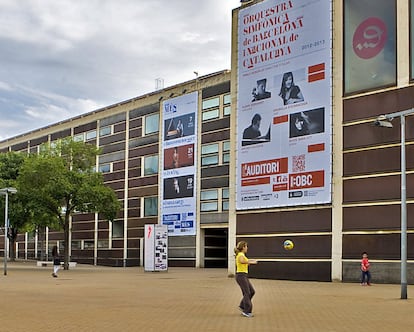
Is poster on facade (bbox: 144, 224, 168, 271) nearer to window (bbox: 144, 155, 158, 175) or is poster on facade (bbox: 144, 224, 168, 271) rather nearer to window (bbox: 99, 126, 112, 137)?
window (bbox: 144, 155, 158, 175)

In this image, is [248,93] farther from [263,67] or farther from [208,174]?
[208,174]

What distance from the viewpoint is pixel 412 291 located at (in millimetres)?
26188

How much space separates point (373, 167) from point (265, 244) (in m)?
8.24

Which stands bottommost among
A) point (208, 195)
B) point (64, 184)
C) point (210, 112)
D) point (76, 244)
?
point (76, 244)

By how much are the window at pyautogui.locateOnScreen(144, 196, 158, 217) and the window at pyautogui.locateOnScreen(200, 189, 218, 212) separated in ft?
20.5

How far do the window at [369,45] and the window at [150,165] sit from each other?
97.3ft

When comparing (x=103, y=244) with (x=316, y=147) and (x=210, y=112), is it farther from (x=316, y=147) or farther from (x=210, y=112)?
(x=316, y=147)

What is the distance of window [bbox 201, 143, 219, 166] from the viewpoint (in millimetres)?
55688

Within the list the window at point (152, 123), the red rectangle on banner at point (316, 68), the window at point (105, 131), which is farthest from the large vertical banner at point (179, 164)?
the red rectangle on banner at point (316, 68)

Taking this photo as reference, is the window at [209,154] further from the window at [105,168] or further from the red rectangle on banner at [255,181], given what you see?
the red rectangle on banner at [255,181]

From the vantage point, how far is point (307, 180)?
35.6 metres

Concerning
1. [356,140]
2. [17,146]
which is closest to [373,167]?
[356,140]

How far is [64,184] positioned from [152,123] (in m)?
17.5

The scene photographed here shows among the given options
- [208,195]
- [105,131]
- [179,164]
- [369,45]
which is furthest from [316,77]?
[105,131]
